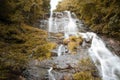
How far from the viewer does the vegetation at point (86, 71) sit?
9804 millimetres

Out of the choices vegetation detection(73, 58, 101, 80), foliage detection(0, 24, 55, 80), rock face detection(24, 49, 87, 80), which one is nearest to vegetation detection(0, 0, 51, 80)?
foliage detection(0, 24, 55, 80)

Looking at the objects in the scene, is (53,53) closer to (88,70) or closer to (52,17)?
(88,70)

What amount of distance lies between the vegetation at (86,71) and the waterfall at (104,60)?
32cm

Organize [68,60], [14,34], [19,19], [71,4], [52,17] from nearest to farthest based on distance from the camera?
[68,60]
[14,34]
[19,19]
[52,17]
[71,4]

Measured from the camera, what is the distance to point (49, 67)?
1072cm

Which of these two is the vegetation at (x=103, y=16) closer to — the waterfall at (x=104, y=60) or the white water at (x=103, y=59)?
the white water at (x=103, y=59)

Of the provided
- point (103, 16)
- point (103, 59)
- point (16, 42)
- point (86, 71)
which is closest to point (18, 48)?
point (16, 42)

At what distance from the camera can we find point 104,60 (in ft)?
39.4

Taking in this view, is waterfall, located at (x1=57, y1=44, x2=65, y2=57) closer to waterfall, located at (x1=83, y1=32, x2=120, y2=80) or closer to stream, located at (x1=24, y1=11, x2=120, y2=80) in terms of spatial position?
stream, located at (x1=24, y1=11, x2=120, y2=80)

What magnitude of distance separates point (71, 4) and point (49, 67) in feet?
56.1

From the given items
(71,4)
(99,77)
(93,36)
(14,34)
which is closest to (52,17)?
(71,4)

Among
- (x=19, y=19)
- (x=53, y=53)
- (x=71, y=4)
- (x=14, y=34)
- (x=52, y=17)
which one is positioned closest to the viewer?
(x=53, y=53)

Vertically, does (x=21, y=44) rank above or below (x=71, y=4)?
below

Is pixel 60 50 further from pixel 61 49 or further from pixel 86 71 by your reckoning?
pixel 86 71
